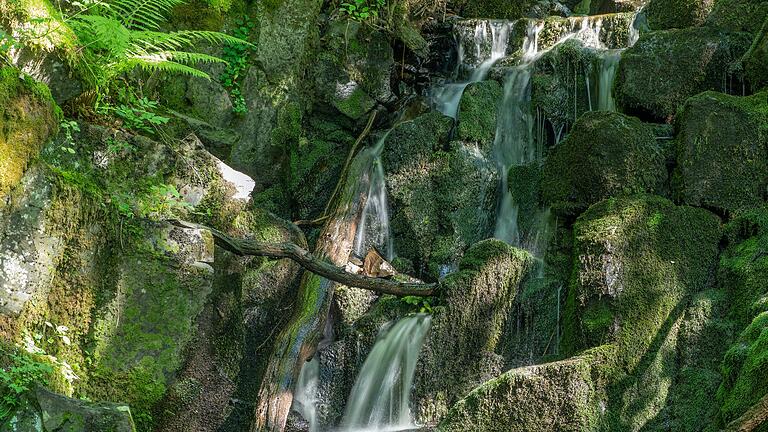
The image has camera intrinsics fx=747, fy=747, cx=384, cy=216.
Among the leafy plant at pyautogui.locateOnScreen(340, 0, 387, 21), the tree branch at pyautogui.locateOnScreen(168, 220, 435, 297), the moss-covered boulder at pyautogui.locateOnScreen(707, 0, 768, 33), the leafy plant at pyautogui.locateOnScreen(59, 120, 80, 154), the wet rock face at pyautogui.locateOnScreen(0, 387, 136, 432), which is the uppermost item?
the leafy plant at pyautogui.locateOnScreen(340, 0, 387, 21)

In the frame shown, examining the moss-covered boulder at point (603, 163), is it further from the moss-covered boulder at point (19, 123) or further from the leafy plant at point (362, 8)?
the leafy plant at point (362, 8)

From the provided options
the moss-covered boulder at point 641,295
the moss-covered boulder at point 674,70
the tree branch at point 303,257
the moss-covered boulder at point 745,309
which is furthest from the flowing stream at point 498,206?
the moss-covered boulder at point 745,309

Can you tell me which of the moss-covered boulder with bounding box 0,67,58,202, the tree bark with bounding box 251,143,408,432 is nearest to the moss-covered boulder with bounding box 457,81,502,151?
the tree bark with bounding box 251,143,408,432

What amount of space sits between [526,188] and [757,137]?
2415 millimetres

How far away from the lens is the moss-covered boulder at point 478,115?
8.97 metres

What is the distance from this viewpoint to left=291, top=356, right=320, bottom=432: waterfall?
6.60m

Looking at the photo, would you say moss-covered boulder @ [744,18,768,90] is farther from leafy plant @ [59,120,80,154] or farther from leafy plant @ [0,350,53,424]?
leafy plant @ [0,350,53,424]

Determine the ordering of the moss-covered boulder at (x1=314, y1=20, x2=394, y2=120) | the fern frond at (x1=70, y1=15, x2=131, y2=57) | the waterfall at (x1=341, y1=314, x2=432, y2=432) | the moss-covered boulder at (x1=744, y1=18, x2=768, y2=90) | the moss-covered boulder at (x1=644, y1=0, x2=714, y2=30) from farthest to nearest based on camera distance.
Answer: the moss-covered boulder at (x1=314, y1=20, x2=394, y2=120) < the moss-covered boulder at (x1=644, y1=0, x2=714, y2=30) < the moss-covered boulder at (x1=744, y1=18, x2=768, y2=90) < the waterfall at (x1=341, y1=314, x2=432, y2=432) < the fern frond at (x1=70, y1=15, x2=131, y2=57)

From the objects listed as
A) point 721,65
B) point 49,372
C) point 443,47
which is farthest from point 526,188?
point 49,372

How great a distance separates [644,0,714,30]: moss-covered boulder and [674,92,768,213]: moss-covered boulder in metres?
2.61

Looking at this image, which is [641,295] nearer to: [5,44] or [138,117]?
[138,117]

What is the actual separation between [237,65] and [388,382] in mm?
4488

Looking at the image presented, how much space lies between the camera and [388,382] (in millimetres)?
6484

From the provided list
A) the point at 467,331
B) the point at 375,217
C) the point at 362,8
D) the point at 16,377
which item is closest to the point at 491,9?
the point at 362,8
